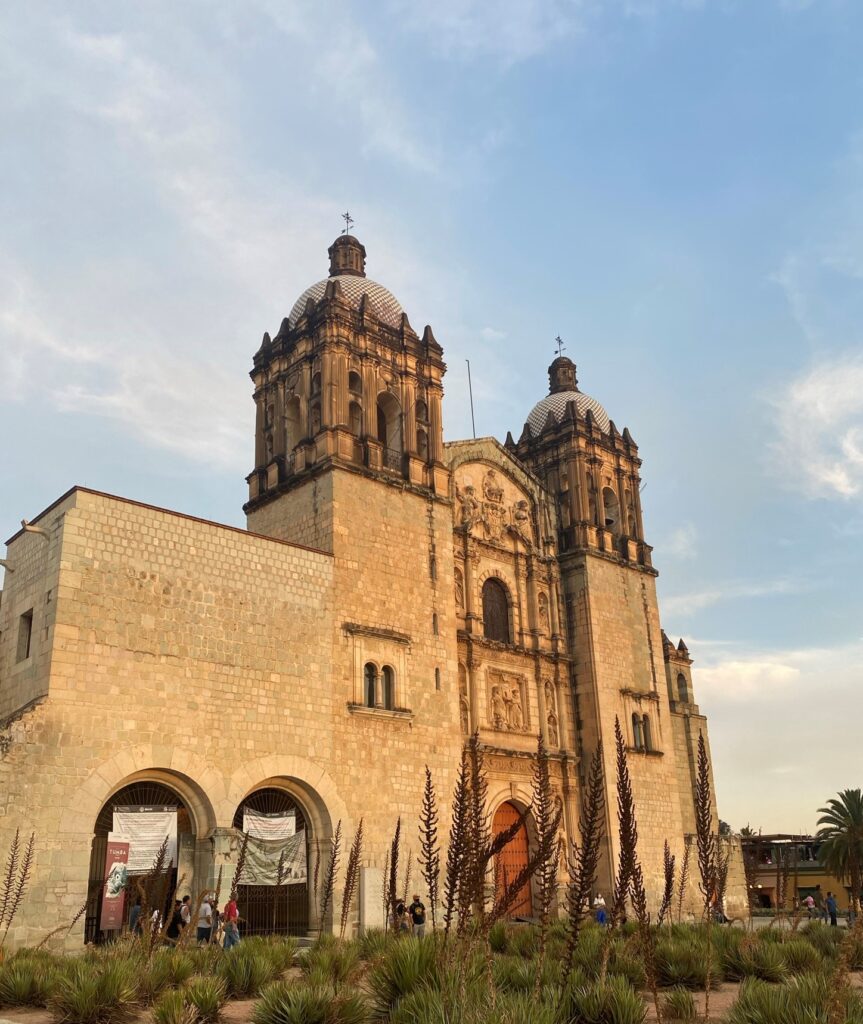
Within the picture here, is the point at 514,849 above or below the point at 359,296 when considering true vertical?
below

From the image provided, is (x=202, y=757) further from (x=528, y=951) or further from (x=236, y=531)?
(x=528, y=951)

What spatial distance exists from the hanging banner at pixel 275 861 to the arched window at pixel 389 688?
11.7 feet

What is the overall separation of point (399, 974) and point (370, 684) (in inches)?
503

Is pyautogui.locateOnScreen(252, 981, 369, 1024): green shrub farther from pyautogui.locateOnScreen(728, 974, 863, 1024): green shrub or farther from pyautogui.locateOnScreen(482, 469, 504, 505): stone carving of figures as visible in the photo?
pyautogui.locateOnScreen(482, 469, 504, 505): stone carving of figures

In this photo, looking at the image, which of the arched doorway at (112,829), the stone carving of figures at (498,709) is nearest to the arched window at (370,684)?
the arched doorway at (112,829)


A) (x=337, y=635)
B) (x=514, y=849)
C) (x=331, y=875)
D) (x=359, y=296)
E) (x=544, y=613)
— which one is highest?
(x=359, y=296)

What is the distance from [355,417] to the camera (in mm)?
25734

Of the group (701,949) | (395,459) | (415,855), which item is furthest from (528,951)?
(395,459)

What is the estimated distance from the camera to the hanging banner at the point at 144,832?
17.1m

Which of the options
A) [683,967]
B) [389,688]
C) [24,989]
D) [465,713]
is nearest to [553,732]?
[465,713]

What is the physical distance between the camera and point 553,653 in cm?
2830

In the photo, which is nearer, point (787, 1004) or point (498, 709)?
point (787, 1004)

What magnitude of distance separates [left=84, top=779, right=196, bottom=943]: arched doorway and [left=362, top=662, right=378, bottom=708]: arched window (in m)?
4.99

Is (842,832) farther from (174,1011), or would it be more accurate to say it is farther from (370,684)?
(174,1011)
